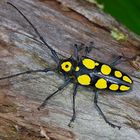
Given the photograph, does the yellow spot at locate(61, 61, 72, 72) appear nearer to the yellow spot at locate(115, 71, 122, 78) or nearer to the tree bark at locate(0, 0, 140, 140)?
the tree bark at locate(0, 0, 140, 140)

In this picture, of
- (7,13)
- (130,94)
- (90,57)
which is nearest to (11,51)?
(7,13)

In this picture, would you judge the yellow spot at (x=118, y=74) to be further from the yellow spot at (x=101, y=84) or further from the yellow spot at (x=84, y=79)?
the yellow spot at (x=84, y=79)

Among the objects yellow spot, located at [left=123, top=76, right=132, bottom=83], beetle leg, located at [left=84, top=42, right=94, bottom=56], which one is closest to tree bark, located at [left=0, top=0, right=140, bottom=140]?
beetle leg, located at [left=84, top=42, right=94, bottom=56]

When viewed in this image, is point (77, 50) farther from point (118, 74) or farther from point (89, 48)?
point (118, 74)

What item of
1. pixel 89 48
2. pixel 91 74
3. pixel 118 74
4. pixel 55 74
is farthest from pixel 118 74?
pixel 55 74

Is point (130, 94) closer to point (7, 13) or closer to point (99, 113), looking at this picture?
point (99, 113)

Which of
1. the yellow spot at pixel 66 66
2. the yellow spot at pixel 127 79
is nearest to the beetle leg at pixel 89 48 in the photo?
the yellow spot at pixel 66 66
